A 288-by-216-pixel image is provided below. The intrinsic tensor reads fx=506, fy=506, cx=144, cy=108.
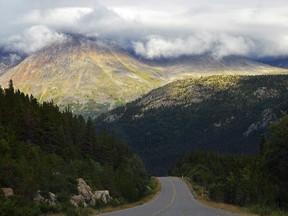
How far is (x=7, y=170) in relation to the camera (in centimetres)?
3438

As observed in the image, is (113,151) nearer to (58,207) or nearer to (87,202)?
(87,202)

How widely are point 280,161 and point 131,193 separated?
2979 cm

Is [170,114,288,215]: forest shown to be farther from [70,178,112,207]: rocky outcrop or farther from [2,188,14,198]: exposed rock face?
[2,188,14,198]: exposed rock face

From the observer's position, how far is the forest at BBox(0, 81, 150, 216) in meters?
33.8

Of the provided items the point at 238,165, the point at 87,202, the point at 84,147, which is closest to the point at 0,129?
the point at 87,202

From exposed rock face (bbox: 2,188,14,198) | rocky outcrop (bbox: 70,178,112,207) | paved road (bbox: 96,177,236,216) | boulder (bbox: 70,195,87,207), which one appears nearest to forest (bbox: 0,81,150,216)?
exposed rock face (bbox: 2,188,14,198)

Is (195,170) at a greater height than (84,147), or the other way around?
(84,147)

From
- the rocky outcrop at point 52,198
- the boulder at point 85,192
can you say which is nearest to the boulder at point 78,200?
the boulder at point 85,192

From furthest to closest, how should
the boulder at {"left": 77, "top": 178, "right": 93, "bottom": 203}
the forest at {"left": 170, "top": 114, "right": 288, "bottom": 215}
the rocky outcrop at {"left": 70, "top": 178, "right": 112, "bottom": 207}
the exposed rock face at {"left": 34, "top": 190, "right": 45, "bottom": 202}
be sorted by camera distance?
the boulder at {"left": 77, "top": 178, "right": 93, "bottom": 203} → the forest at {"left": 170, "top": 114, "right": 288, "bottom": 215} → the rocky outcrop at {"left": 70, "top": 178, "right": 112, "bottom": 207} → the exposed rock face at {"left": 34, "top": 190, "right": 45, "bottom": 202}

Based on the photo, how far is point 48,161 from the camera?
5284 centimetres

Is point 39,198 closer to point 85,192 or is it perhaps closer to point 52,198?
point 52,198

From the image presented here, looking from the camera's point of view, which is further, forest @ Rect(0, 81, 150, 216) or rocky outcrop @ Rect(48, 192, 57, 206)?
rocky outcrop @ Rect(48, 192, 57, 206)

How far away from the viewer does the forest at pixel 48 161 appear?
33750 mm

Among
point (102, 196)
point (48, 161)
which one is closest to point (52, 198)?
point (102, 196)
